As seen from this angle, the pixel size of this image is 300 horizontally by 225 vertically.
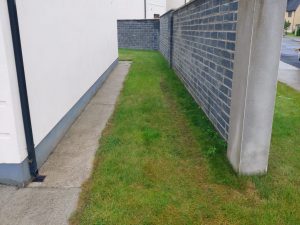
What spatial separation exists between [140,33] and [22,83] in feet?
62.1

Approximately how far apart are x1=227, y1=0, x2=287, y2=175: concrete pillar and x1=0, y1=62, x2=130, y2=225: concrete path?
2.03 meters

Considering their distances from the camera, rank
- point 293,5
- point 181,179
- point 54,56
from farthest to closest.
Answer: point 293,5 → point 54,56 → point 181,179

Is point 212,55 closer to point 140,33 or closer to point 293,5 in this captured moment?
point 140,33

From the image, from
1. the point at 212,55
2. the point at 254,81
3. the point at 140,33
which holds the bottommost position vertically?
the point at 254,81

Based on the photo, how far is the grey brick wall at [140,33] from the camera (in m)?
20.9

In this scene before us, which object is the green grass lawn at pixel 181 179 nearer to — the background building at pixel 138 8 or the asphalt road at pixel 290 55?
the asphalt road at pixel 290 55

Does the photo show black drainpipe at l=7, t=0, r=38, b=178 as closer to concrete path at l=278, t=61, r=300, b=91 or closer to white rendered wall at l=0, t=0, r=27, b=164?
white rendered wall at l=0, t=0, r=27, b=164

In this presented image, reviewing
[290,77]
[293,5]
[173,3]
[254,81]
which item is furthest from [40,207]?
[293,5]

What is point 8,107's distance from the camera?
3240 mm

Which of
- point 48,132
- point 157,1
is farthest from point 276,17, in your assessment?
Result: point 157,1

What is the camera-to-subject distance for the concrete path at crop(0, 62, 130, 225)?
2951 millimetres

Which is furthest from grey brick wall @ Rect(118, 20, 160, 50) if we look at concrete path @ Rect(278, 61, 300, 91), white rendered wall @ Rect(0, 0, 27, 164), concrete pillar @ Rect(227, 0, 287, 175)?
white rendered wall @ Rect(0, 0, 27, 164)

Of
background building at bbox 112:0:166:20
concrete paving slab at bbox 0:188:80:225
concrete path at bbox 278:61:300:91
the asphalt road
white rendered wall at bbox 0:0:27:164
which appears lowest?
concrete paving slab at bbox 0:188:80:225

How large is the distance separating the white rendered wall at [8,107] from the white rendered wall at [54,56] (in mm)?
353
